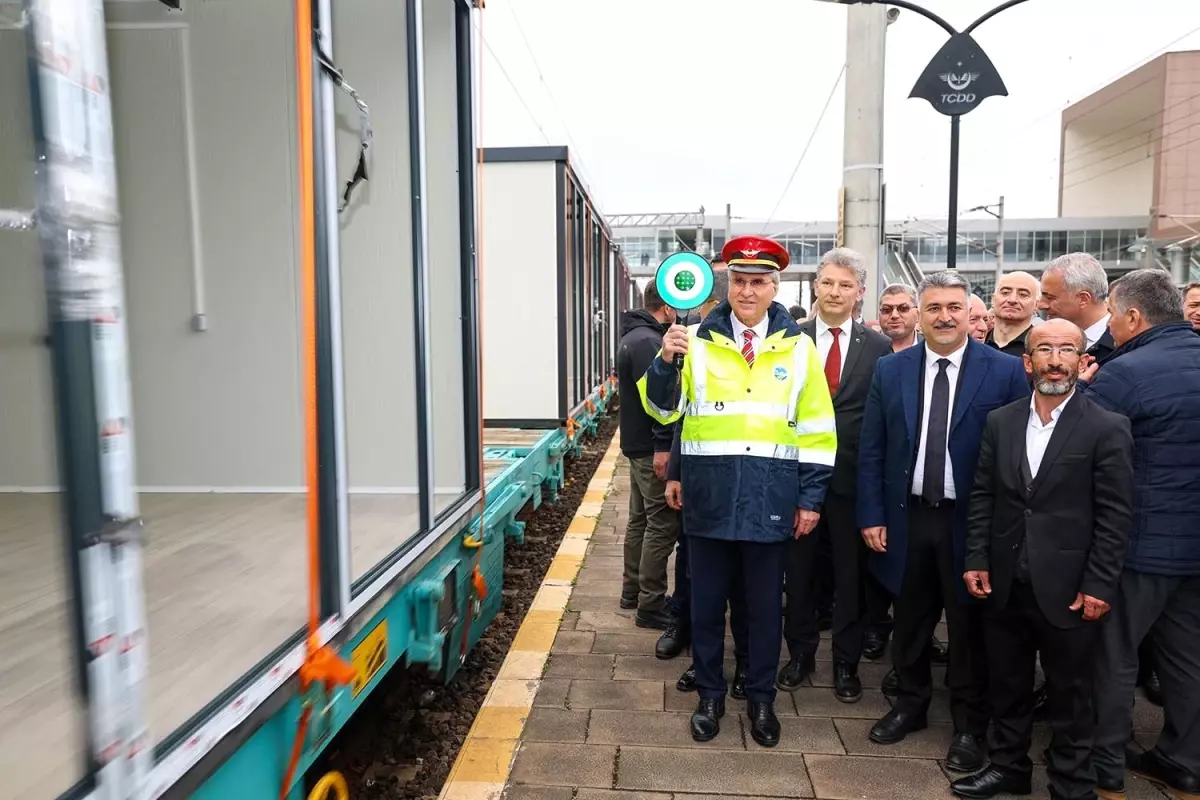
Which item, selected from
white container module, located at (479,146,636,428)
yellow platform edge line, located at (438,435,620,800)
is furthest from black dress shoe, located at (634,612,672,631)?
white container module, located at (479,146,636,428)

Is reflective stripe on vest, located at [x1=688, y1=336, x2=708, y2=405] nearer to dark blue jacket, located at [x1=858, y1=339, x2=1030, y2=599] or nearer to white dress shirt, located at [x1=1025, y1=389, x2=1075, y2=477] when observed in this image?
dark blue jacket, located at [x1=858, y1=339, x2=1030, y2=599]

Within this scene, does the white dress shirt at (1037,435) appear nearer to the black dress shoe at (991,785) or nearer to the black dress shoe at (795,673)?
the black dress shoe at (991,785)

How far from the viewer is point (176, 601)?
7.89ft

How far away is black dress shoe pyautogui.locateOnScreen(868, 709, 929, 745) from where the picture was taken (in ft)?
9.60

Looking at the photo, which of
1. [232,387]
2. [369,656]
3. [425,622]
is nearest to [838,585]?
[425,622]

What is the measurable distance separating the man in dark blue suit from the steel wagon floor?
1.80 meters

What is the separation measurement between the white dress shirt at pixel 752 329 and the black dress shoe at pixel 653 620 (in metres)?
1.81

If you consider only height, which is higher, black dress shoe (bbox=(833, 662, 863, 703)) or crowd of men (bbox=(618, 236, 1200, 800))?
crowd of men (bbox=(618, 236, 1200, 800))

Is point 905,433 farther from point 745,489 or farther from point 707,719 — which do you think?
point 707,719

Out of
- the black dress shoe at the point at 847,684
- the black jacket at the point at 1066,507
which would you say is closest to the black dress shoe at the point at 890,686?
the black dress shoe at the point at 847,684

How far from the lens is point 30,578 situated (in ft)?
8.96

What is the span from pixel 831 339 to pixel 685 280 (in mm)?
988

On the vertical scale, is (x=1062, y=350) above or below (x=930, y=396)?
above

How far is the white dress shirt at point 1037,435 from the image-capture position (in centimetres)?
249
